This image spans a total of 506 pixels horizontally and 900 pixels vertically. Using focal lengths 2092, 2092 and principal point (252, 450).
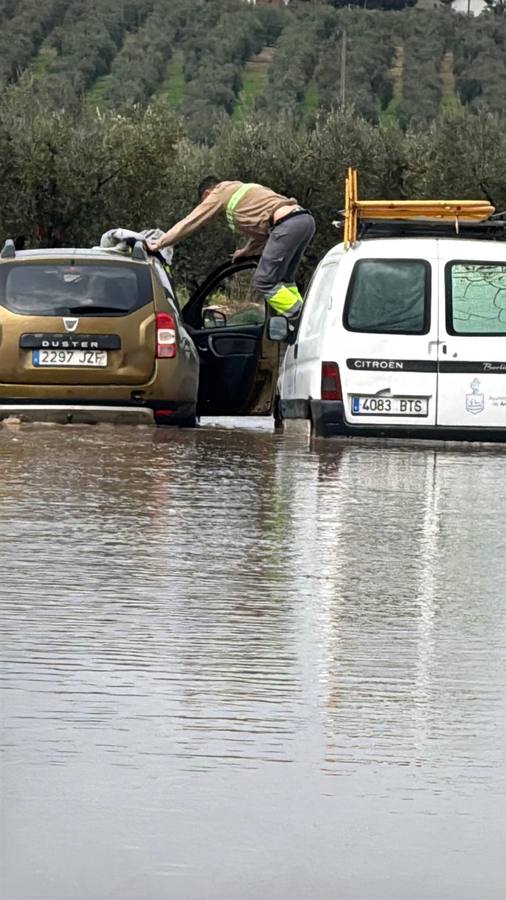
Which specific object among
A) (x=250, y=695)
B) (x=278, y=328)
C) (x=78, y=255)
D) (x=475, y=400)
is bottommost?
(x=250, y=695)

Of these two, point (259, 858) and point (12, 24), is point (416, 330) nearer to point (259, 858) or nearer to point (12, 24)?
point (259, 858)

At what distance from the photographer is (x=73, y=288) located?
575 inches

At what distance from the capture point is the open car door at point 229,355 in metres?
16.8

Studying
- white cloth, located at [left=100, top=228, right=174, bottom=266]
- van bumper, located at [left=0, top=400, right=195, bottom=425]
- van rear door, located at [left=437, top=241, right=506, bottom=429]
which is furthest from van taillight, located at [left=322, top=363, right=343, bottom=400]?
white cloth, located at [left=100, top=228, right=174, bottom=266]

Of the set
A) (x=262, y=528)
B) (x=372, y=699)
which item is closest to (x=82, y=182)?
(x=262, y=528)

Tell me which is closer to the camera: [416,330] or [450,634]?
[450,634]

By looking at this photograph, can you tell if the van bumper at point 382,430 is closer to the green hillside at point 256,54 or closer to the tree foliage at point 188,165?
the tree foliage at point 188,165

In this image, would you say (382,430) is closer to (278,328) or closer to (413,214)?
(278,328)

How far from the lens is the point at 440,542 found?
29.6ft

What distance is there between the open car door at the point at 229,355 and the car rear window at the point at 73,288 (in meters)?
2.04

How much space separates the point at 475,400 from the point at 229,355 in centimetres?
395

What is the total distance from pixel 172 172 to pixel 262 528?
48.6m

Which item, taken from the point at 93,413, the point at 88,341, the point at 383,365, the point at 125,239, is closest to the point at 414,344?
the point at 383,365

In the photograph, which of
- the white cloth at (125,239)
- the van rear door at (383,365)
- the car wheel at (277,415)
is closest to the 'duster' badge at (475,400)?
the van rear door at (383,365)
